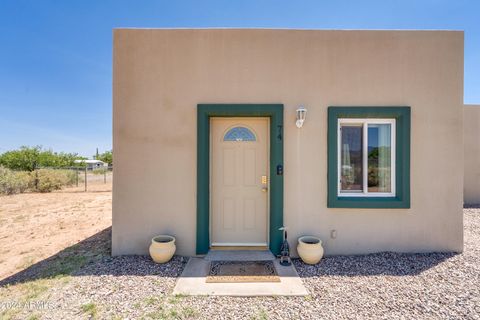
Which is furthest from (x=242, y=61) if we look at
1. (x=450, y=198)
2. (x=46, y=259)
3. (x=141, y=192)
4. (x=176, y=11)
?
(x=46, y=259)

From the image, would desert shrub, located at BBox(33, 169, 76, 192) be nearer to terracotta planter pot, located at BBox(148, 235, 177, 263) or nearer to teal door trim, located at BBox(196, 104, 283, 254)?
terracotta planter pot, located at BBox(148, 235, 177, 263)

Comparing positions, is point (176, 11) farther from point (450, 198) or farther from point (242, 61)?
point (450, 198)

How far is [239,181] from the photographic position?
4406 millimetres

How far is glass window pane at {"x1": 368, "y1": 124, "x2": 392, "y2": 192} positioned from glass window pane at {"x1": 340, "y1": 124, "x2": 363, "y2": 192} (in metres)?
0.19

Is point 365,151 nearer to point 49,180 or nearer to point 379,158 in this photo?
point 379,158

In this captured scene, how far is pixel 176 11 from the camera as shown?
5164 mm

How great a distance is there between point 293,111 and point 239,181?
1.72 meters

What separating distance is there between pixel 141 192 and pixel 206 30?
332 centimetres

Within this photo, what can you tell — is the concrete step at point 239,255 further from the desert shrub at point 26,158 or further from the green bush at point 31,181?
the desert shrub at point 26,158

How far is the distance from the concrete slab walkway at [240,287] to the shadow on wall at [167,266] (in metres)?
0.23

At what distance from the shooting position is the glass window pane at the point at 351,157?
4301mm

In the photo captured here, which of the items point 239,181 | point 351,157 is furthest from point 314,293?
point 351,157

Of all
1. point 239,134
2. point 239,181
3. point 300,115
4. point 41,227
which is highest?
point 300,115

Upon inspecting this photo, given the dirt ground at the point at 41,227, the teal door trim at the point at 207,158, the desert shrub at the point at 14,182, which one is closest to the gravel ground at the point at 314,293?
the teal door trim at the point at 207,158
